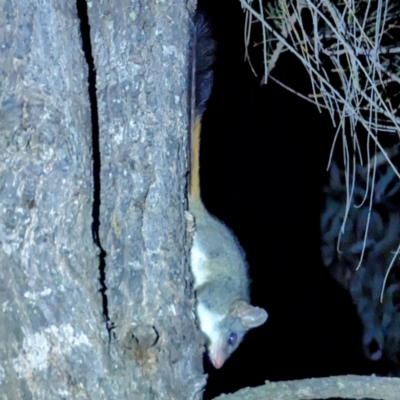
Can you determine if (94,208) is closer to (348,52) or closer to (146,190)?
(146,190)

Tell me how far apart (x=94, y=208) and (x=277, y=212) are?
131 inches

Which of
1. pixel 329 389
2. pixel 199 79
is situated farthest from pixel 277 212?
pixel 329 389

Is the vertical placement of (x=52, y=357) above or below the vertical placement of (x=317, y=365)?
above

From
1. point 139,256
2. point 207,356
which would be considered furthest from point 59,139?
point 207,356

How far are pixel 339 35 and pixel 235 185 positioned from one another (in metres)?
2.49

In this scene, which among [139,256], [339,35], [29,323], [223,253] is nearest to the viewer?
[29,323]

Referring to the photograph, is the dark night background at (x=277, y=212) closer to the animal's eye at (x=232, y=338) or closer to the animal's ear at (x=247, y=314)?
the animal's eye at (x=232, y=338)

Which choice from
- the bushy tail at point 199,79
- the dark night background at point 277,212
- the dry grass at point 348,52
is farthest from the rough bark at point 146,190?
the dark night background at point 277,212

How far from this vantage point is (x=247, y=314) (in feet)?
7.72

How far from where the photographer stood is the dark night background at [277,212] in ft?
13.3

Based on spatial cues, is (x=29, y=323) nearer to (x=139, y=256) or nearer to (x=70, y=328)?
(x=70, y=328)

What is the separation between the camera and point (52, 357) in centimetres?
107

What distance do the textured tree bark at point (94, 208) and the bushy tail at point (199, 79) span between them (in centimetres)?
55

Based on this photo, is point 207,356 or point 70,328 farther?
point 207,356
